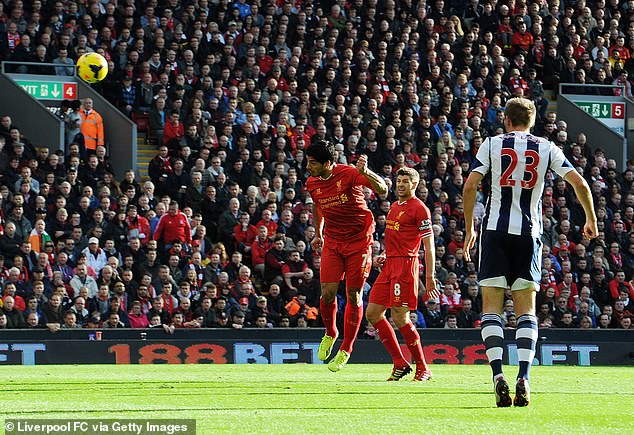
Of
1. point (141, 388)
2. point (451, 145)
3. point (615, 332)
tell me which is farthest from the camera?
point (451, 145)

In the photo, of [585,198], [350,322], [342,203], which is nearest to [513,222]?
Answer: [585,198]

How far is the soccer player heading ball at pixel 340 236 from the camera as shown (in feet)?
41.8

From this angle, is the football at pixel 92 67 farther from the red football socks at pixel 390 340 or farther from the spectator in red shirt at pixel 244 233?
the red football socks at pixel 390 340

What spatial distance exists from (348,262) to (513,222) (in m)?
4.13

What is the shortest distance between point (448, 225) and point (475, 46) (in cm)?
693

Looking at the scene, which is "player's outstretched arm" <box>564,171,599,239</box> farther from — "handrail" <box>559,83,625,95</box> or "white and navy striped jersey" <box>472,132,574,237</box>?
"handrail" <box>559,83,625,95</box>

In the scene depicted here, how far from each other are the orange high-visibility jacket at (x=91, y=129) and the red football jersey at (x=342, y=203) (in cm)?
1005

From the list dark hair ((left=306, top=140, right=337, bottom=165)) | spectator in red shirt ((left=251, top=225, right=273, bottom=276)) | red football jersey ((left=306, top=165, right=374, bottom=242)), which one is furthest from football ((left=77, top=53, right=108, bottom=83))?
dark hair ((left=306, top=140, right=337, bottom=165))

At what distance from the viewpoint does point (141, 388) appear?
1084 cm

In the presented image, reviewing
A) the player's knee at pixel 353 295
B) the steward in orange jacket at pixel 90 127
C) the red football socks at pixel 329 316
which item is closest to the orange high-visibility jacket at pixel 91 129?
the steward in orange jacket at pixel 90 127

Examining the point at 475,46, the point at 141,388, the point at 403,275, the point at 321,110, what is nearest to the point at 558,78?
the point at 475,46

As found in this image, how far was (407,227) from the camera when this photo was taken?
1277 cm

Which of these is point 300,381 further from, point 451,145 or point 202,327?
point 451,145

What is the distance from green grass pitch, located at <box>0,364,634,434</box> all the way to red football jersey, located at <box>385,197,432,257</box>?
4.44ft
